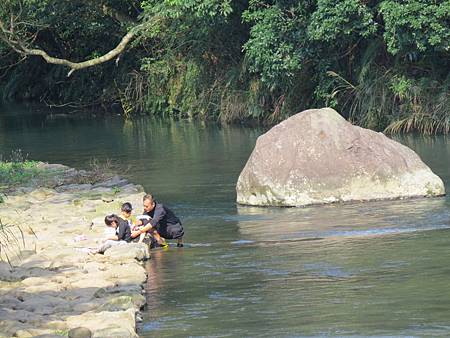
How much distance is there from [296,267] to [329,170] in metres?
4.98

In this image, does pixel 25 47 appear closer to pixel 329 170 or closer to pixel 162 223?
pixel 329 170

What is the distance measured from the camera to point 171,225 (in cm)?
1614

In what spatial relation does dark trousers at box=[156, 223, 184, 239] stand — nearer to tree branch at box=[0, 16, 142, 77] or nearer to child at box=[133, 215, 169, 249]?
child at box=[133, 215, 169, 249]

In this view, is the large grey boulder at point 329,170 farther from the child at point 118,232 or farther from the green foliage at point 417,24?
the green foliage at point 417,24

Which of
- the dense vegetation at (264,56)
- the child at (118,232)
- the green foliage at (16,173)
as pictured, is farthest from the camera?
the dense vegetation at (264,56)

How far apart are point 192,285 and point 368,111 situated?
55.6 feet

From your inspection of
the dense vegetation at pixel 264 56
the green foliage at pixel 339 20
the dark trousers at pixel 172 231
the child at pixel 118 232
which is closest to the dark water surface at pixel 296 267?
the dark trousers at pixel 172 231

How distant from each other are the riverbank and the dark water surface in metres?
0.39

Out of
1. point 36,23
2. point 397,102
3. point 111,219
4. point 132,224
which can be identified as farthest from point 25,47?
point 111,219

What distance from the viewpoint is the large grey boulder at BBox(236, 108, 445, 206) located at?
18.7 m

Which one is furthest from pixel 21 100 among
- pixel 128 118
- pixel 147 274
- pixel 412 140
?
pixel 147 274

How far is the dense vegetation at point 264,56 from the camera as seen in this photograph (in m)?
27.8

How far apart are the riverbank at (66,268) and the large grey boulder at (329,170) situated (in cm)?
223

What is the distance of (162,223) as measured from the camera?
16.2m
